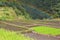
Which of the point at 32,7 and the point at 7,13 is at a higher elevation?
the point at 7,13

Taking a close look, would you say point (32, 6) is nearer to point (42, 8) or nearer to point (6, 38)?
point (42, 8)

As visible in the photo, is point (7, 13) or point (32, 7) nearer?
point (7, 13)

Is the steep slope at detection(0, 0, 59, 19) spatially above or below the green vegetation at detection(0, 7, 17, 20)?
below

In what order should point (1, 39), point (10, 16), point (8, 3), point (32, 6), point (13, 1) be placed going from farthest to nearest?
point (32, 6), point (13, 1), point (8, 3), point (10, 16), point (1, 39)

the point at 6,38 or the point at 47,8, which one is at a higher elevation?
the point at 6,38

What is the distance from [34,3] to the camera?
98.2 feet

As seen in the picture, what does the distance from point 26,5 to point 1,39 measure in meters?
20.0

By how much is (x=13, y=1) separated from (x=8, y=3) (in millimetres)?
2257

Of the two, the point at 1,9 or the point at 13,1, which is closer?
the point at 1,9

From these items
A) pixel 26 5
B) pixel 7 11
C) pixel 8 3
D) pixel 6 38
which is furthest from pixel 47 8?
pixel 6 38

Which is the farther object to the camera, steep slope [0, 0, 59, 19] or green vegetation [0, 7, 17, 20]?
steep slope [0, 0, 59, 19]

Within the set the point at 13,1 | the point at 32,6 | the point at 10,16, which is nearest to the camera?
the point at 10,16

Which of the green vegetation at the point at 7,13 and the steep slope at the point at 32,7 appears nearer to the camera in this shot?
the green vegetation at the point at 7,13

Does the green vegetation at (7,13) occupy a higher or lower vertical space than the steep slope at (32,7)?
higher
